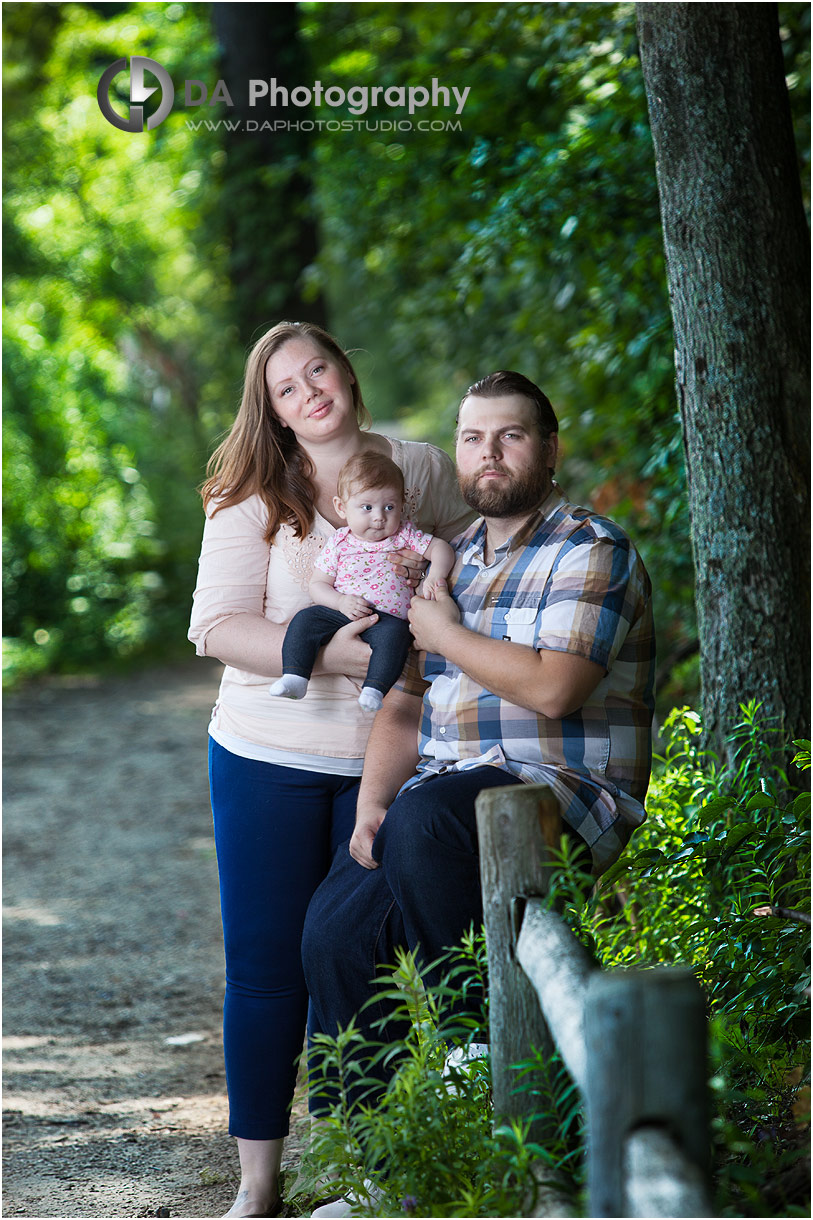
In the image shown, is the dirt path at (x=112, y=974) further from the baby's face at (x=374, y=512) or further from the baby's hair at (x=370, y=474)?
the baby's hair at (x=370, y=474)

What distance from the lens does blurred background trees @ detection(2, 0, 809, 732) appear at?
4.90 meters

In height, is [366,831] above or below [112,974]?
above

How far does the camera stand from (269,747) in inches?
114

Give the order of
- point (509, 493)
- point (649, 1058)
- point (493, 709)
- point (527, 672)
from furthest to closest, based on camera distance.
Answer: point (509, 493) → point (493, 709) → point (527, 672) → point (649, 1058)

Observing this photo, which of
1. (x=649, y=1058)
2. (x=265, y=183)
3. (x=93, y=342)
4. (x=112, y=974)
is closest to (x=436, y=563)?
(x=649, y=1058)

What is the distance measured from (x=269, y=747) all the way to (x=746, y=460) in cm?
152

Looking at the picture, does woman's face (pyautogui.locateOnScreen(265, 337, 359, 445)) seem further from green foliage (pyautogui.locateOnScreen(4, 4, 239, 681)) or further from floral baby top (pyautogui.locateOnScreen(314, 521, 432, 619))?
green foliage (pyautogui.locateOnScreen(4, 4, 239, 681))

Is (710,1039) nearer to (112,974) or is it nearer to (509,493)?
(509,493)

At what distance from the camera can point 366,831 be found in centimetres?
267

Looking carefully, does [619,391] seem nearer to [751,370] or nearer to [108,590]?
[751,370]

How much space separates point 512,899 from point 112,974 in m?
3.44

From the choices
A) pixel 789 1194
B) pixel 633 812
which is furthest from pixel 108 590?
pixel 789 1194

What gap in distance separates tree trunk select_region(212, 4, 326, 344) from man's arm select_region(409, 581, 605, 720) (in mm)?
6323

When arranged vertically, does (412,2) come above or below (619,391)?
above
